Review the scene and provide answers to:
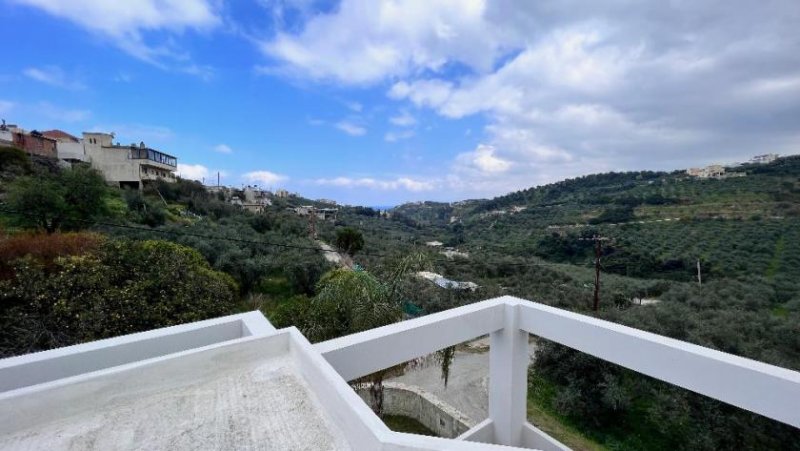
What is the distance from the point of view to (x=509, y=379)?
13.2 feet

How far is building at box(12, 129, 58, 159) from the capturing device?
2564 centimetres

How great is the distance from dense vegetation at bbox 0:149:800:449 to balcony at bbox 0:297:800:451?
3.64 meters

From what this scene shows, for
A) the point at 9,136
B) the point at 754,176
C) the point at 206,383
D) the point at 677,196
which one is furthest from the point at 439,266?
the point at 754,176

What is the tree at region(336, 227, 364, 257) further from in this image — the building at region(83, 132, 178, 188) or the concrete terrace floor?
the concrete terrace floor

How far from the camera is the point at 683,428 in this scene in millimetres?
6793

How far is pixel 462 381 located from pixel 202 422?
26.7ft

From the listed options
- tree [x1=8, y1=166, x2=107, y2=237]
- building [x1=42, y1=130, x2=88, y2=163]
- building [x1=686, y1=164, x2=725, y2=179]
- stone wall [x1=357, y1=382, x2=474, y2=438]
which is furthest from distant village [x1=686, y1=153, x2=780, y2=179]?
building [x1=42, y1=130, x2=88, y2=163]

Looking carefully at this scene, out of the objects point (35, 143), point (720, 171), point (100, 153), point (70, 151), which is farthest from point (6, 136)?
point (720, 171)

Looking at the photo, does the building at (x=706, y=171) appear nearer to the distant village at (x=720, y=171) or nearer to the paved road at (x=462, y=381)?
the distant village at (x=720, y=171)

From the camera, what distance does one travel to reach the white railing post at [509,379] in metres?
3.94

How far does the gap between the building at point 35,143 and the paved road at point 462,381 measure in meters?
31.3

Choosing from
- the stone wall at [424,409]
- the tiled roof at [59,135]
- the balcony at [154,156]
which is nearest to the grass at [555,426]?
the stone wall at [424,409]

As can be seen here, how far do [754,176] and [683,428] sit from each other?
125 ft

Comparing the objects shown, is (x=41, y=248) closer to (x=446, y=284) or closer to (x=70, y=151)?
(x=446, y=284)
